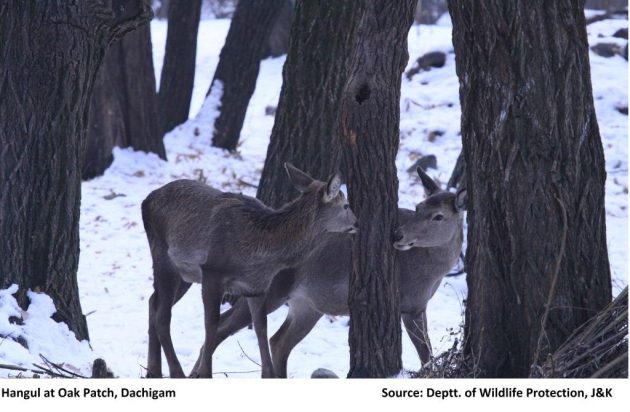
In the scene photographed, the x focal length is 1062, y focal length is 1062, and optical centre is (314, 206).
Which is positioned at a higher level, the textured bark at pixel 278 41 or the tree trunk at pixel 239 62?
the tree trunk at pixel 239 62

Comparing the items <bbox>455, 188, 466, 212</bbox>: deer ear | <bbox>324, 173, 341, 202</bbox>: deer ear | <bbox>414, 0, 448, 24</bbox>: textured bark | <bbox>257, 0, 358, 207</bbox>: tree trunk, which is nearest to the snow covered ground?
<bbox>257, 0, 358, 207</bbox>: tree trunk

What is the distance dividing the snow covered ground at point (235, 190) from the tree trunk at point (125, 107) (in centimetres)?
23

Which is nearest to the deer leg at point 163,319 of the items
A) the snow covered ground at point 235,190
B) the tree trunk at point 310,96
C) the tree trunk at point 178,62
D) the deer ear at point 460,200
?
the snow covered ground at point 235,190

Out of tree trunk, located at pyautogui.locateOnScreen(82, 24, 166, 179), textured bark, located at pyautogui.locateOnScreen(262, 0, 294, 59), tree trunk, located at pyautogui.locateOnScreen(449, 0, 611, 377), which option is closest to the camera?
tree trunk, located at pyautogui.locateOnScreen(449, 0, 611, 377)

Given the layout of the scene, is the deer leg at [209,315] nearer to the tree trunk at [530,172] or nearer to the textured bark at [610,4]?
the tree trunk at [530,172]

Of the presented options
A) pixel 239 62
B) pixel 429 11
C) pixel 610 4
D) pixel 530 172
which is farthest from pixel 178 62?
pixel 429 11

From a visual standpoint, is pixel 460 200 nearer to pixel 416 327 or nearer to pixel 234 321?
pixel 416 327

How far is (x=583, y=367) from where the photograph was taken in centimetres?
669

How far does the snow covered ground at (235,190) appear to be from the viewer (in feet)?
31.7

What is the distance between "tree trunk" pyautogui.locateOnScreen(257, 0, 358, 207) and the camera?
11.0 metres

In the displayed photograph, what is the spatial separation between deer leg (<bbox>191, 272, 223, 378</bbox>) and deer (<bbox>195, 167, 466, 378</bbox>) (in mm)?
260

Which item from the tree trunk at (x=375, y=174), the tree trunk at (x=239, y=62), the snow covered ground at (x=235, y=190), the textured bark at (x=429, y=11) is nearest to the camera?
the tree trunk at (x=375, y=174)

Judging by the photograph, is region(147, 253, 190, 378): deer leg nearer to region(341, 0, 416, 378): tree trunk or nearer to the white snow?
the white snow
